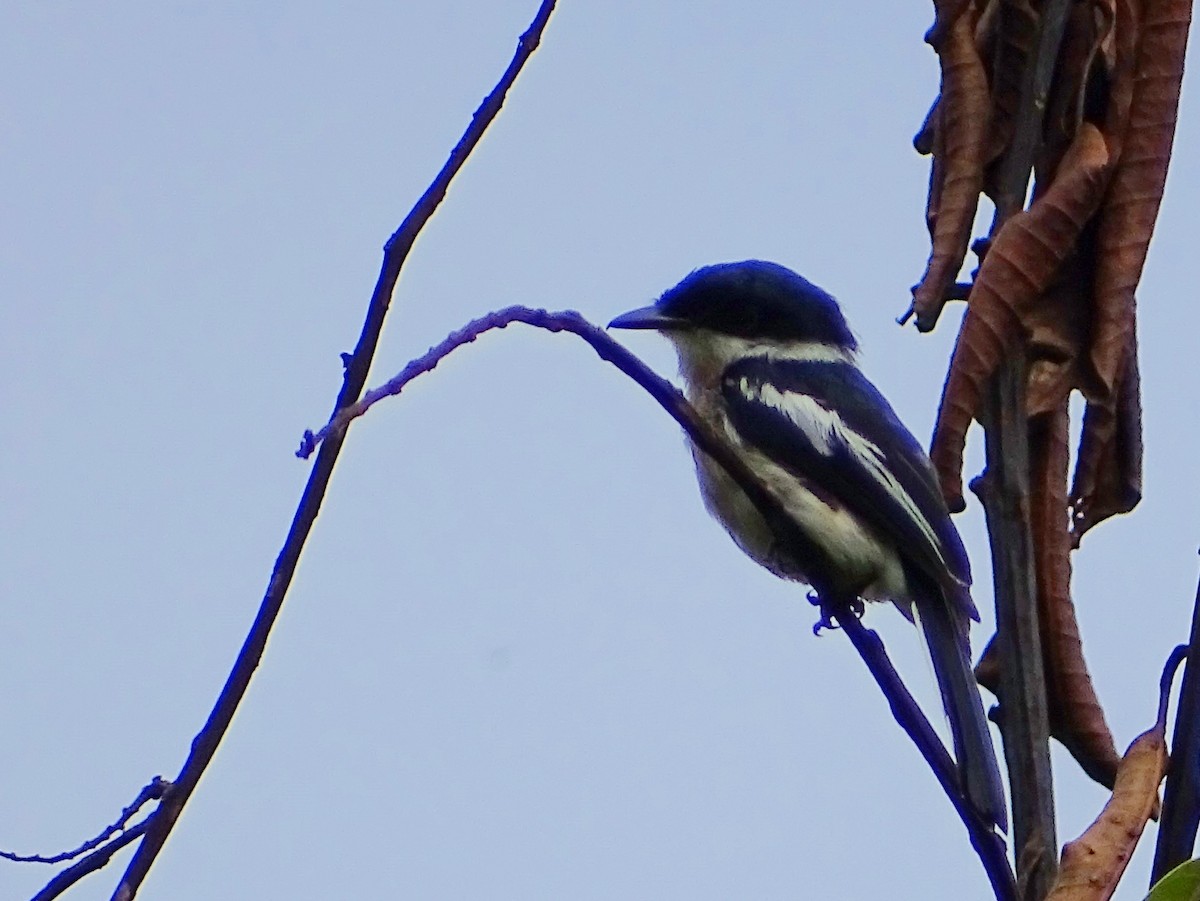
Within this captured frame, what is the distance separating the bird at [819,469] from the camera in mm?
3643

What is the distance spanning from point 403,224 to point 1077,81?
0.99 m

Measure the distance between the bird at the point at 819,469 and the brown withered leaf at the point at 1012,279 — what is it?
1.23 m

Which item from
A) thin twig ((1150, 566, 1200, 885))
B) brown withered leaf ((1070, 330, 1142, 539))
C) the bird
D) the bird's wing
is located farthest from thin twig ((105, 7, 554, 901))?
the bird's wing

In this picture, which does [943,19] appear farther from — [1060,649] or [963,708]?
[963,708]

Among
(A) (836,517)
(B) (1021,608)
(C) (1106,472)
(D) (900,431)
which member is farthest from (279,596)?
(D) (900,431)

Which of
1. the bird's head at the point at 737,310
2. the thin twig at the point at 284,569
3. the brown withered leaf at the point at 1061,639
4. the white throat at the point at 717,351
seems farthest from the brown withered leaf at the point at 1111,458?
the bird's head at the point at 737,310

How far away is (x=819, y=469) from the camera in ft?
12.4

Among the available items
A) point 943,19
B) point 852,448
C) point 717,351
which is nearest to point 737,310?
point 717,351

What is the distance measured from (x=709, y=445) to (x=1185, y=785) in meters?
0.74

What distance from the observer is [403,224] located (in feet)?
5.46

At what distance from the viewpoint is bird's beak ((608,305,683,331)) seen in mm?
4383

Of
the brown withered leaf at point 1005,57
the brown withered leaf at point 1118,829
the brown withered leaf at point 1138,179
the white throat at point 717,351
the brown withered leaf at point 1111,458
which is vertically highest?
the white throat at point 717,351

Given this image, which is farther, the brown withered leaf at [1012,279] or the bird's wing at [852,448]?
the bird's wing at [852,448]

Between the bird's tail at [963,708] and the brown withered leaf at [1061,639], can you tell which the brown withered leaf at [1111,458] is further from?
the bird's tail at [963,708]
